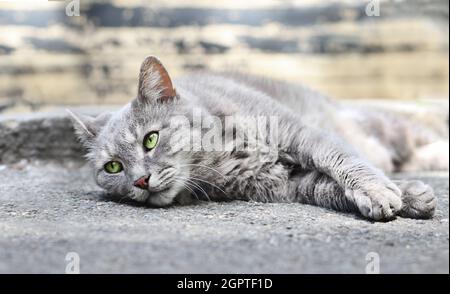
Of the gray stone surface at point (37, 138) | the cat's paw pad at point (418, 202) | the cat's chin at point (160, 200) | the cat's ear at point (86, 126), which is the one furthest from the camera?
the gray stone surface at point (37, 138)

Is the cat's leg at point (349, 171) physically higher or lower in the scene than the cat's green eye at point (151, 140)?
lower

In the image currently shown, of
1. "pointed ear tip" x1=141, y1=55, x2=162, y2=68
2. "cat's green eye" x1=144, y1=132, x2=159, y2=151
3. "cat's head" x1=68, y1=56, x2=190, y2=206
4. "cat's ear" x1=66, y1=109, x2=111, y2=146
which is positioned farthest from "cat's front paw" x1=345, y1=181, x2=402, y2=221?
"cat's ear" x1=66, y1=109, x2=111, y2=146

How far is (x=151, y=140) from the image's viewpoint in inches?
86.5

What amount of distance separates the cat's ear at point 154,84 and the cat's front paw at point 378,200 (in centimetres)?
85

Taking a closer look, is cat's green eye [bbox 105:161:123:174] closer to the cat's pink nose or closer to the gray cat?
the gray cat

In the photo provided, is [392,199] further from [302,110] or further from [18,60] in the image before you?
[18,60]

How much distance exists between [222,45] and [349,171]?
2.65 metres

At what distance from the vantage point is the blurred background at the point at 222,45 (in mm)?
4137

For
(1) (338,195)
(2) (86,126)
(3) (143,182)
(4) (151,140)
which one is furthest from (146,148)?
(1) (338,195)

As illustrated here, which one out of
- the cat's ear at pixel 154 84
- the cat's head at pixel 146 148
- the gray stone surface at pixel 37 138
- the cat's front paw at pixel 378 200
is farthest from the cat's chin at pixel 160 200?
the gray stone surface at pixel 37 138

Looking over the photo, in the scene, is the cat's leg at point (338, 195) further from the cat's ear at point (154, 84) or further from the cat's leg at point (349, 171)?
the cat's ear at point (154, 84)

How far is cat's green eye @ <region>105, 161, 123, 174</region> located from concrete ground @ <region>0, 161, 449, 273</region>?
0.13 meters
